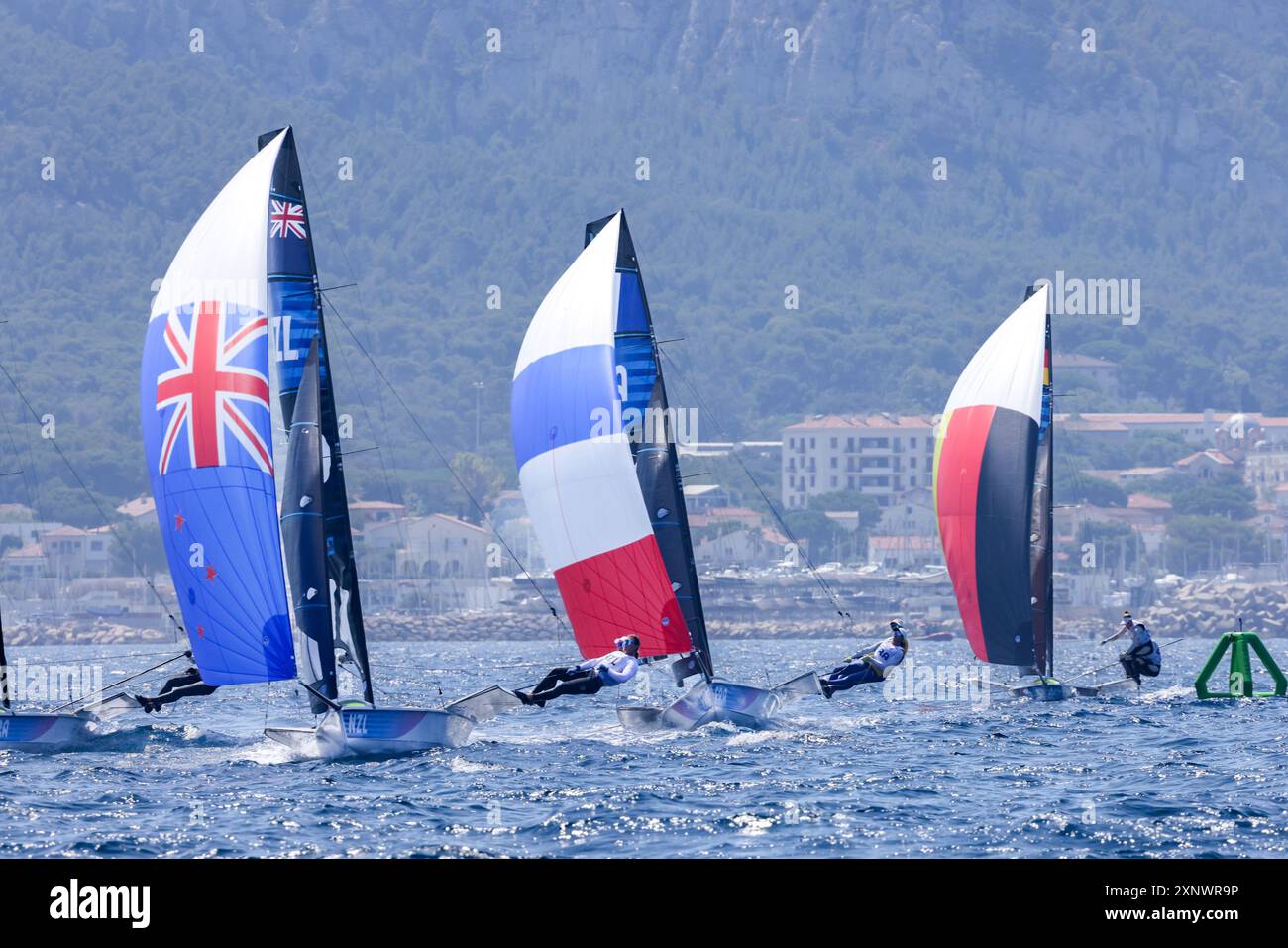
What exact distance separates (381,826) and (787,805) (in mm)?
3666

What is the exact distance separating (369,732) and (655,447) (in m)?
6.19

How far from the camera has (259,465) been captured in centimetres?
2264

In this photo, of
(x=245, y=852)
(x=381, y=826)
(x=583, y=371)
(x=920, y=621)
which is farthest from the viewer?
(x=920, y=621)

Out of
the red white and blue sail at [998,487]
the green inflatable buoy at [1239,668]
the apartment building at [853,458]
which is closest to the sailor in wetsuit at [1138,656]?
the green inflatable buoy at [1239,668]

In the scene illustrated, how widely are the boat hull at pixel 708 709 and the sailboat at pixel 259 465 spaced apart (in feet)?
9.94

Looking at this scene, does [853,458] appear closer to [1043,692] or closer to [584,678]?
[1043,692]

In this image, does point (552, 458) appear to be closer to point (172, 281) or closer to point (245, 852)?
point (172, 281)

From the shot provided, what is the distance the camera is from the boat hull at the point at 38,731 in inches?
955

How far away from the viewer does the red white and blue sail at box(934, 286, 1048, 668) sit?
109 ft

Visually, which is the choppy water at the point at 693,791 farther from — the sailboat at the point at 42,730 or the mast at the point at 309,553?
the mast at the point at 309,553
